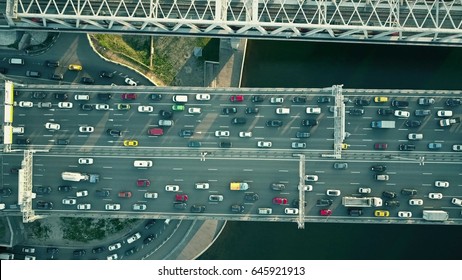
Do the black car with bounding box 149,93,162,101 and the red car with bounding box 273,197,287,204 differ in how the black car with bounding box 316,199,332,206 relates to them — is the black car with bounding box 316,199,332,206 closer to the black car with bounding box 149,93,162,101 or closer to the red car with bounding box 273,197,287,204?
the red car with bounding box 273,197,287,204

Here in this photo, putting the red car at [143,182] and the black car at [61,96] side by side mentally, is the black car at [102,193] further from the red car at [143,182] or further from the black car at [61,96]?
the black car at [61,96]

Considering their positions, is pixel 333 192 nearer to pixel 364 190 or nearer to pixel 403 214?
pixel 364 190

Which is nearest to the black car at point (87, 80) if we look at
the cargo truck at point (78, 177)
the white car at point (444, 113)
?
the cargo truck at point (78, 177)

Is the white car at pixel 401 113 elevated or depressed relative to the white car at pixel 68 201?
elevated

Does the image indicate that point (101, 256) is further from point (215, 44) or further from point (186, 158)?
point (215, 44)

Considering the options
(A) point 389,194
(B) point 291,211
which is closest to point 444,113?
(A) point 389,194

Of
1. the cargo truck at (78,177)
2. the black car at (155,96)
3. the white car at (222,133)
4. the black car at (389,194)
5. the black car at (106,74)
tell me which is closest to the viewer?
the cargo truck at (78,177)
